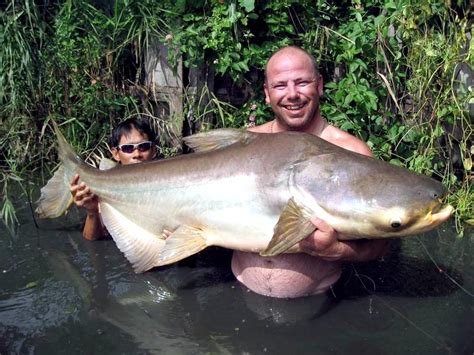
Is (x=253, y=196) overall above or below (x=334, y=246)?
above

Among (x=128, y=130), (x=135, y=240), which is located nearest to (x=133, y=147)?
(x=128, y=130)

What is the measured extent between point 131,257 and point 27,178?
2241 millimetres

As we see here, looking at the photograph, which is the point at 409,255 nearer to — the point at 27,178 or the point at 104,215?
the point at 104,215

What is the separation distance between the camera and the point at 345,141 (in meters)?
3.13

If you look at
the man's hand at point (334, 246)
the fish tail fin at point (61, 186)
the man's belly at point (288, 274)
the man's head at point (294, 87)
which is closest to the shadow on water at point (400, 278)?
the man's belly at point (288, 274)

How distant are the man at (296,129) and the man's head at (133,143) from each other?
93 centimetres

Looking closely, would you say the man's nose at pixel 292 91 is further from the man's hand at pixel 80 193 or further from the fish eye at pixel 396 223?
the man's hand at pixel 80 193

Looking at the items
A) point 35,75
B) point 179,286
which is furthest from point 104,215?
point 35,75

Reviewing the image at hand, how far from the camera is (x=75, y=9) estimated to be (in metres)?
5.18

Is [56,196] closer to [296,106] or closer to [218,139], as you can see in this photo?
[218,139]

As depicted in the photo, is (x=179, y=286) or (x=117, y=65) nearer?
(x=179, y=286)

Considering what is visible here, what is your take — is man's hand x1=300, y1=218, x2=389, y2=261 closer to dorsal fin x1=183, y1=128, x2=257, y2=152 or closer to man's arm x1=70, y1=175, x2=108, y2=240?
dorsal fin x1=183, y1=128, x2=257, y2=152

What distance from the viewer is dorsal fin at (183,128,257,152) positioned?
288 cm

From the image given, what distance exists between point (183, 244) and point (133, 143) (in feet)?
3.42
